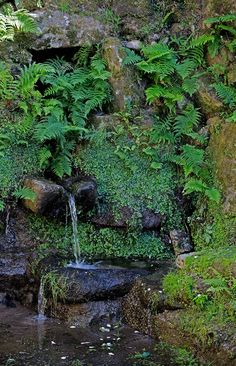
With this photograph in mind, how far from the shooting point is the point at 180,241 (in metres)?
8.90

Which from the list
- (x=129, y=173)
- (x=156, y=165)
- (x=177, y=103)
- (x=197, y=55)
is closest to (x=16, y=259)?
(x=129, y=173)

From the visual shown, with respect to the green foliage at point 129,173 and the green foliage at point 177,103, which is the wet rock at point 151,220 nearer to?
the green foliage at point 129,173

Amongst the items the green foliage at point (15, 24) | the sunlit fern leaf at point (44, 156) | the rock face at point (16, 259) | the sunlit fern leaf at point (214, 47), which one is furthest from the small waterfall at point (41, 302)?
the sunlit fern leaf at point (214, 47)

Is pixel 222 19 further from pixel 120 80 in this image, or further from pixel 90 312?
pixel 90 312

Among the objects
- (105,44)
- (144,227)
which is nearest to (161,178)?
(144,227)

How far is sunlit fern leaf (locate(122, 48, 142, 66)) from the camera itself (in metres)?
9.94

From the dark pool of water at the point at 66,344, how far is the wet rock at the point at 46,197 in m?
1.84

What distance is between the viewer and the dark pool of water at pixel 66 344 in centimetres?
583

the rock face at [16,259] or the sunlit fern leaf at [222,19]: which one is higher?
the sunlit fern leaf at [222,19]

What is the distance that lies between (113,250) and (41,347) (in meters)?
2.91

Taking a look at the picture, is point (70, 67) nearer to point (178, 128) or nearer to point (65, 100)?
point (65, 100)

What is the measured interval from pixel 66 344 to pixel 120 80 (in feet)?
17.8

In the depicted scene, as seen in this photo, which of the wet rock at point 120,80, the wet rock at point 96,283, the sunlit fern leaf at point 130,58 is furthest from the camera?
the sunlit fern leaf at point 130,58

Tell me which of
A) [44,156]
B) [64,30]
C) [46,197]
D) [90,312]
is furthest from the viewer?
[64,30]
